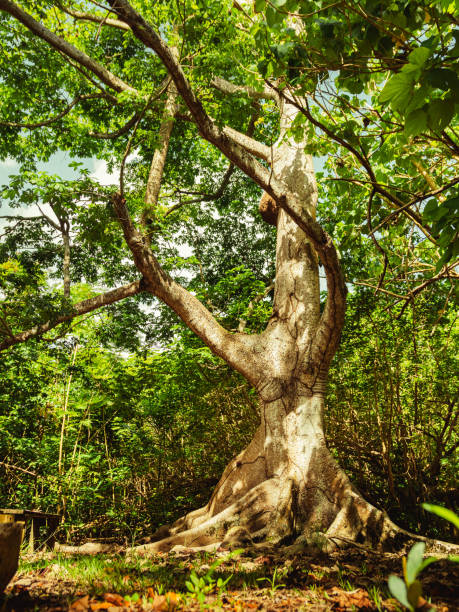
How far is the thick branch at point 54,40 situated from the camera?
132 inches

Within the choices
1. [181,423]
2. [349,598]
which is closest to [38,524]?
[181,423]

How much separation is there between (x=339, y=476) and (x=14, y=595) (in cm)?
305

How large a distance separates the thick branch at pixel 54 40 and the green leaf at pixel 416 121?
12.0 feet

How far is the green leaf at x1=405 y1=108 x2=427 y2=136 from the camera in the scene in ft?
4.95

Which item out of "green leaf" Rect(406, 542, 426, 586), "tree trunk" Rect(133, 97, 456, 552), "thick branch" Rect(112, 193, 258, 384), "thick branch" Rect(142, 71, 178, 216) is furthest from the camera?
"thick branch" Rect(142, 71, 178, 216)

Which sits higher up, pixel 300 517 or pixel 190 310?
pixel 190 310

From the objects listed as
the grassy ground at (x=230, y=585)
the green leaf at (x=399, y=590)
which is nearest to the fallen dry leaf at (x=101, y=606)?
the grassy ground at (x=230, y=585)

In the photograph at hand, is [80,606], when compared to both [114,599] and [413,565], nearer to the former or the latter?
[114,599]

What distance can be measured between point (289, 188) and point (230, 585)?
409cm

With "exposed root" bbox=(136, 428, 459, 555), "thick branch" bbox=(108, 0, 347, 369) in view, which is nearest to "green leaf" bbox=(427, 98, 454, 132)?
"thick branch" bbox=(108, 0, 347, 369)

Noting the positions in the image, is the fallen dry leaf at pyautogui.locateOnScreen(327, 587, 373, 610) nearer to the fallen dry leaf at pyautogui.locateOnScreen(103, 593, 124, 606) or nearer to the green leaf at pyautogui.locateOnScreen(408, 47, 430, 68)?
the fallen dry leaf at pyautogui.locateOnScreen(103, 593, 124, 606)

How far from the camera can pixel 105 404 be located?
243 inches

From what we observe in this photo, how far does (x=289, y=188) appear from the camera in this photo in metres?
4.68

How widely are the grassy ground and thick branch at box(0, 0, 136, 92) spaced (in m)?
4.35
